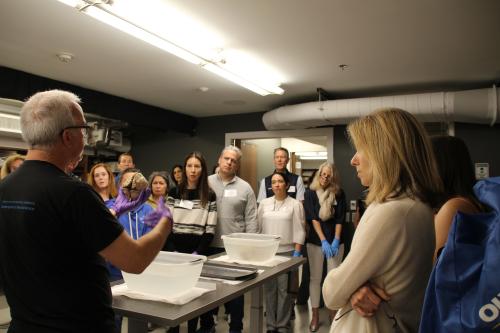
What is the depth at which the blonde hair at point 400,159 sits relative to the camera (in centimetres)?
105

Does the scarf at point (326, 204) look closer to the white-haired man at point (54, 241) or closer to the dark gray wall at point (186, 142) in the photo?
the dark gray wall at point (186, 142)

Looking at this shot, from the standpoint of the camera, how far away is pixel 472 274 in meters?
0.64

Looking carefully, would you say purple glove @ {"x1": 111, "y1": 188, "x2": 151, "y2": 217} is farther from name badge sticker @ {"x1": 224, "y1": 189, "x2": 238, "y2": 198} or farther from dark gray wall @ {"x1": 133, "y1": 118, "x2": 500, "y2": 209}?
dark gray wall @ {"x1": 133, "y1": 118, "x2": 500, "y2": 209}

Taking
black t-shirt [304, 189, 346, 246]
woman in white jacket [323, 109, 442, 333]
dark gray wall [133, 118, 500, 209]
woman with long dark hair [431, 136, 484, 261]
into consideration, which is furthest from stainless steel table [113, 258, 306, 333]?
dark gray wall [133, 118, 500, 209]

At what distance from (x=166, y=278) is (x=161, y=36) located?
6.06 ft

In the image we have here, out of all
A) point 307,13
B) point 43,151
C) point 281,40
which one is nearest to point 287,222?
point 281,40

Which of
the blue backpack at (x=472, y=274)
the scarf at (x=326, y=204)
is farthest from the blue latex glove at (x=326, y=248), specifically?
the blue backpack at (x=472, y=274)

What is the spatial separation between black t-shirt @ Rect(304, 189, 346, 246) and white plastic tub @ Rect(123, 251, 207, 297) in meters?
2.56

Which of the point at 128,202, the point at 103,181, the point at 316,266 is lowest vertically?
the point at 316,266

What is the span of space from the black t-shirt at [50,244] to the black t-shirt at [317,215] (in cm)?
284

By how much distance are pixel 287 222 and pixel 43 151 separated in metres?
2.43

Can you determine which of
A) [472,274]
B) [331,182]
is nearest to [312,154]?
[331,182]

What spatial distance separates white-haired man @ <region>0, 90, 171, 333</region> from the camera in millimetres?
1005

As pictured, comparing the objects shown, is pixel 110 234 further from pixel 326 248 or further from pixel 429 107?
pixel 429 107
